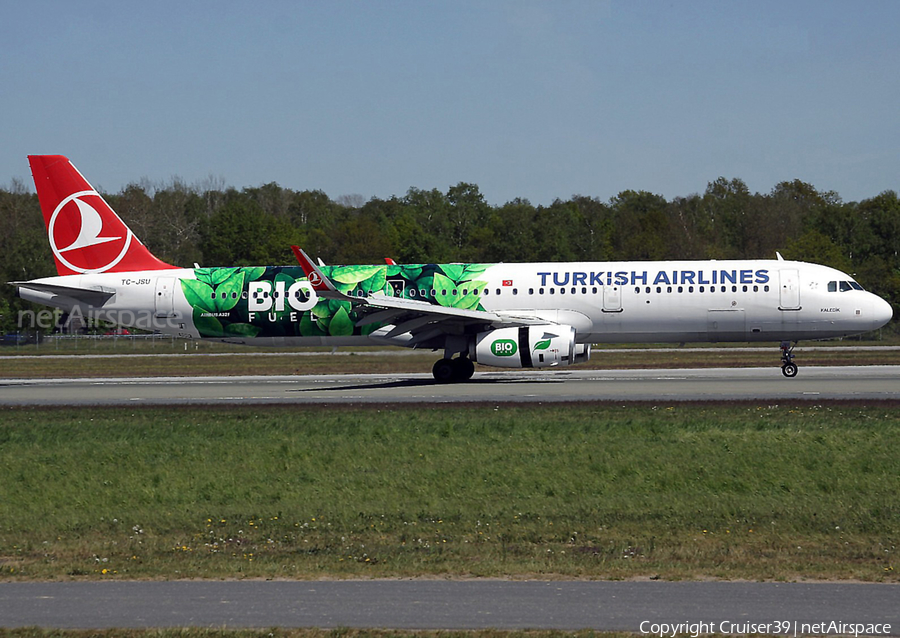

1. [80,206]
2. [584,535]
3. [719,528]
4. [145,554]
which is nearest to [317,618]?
[145,554]

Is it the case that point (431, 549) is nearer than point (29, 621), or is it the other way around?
point (29, 621)

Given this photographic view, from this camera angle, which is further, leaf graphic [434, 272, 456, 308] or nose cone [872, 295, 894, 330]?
leaf graphic [434, 272, 456, 308]

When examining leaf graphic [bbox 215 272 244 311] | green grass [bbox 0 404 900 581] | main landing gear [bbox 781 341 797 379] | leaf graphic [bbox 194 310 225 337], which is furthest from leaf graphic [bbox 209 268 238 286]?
main landing gear [bbox 781 341 797 379]

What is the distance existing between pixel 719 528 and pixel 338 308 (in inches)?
952

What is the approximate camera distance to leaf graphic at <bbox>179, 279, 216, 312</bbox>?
1489 inches

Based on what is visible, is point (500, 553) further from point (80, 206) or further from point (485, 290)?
point (80, 206)

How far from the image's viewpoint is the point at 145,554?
41.6 ft

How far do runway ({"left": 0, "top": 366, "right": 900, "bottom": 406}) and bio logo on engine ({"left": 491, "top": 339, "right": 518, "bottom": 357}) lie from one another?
Answer: 3.82 feet

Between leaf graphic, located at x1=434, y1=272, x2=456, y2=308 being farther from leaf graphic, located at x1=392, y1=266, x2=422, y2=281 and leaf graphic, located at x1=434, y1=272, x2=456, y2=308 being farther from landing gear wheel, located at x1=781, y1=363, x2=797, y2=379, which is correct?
landing gear wheel, located at x1=781, y1=363, x2=797, y2=379

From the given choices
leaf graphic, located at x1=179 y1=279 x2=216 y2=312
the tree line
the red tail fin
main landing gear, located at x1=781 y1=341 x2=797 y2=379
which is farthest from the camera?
the tree line

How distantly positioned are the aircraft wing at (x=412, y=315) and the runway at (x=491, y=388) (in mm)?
2055

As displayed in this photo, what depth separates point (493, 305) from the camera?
36.3 meters

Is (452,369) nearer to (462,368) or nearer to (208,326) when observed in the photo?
(462,368)

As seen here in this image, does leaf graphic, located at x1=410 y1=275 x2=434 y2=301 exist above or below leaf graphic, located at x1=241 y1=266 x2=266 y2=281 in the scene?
below
